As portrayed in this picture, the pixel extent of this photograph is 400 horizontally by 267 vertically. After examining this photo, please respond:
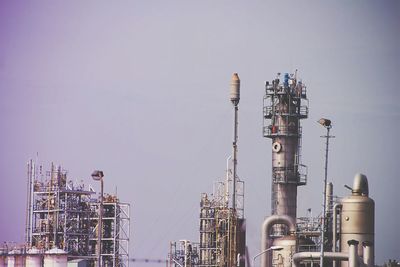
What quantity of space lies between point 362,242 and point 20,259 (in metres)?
32.3

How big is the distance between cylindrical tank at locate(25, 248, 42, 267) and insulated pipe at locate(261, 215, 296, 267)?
20150 millimetres

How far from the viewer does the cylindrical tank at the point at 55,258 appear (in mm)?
96125

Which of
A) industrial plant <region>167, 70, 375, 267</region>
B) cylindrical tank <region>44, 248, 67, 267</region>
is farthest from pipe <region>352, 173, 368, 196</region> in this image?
cylindrical tank <region>44, 248, 67, 267</region>

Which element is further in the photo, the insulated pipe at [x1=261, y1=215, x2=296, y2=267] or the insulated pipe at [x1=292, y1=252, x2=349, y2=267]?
the insulated pipe at [x1=261, y1=215, x2=296, y2=267]

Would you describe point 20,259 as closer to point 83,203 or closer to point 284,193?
point 83,203

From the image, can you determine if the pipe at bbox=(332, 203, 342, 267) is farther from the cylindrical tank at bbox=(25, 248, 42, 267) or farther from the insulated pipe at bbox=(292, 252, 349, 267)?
the cylindrical tank at bbox=(25, 248, 42, 267)

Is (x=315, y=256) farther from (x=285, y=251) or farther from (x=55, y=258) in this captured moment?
(x=55, y=258)

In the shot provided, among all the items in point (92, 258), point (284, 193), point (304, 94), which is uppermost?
point (304, 94)

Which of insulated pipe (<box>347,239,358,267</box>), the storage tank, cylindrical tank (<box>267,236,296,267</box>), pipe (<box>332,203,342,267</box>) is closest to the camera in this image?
insulated pipe (<box>347,239,358,267</box>)

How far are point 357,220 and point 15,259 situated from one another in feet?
106

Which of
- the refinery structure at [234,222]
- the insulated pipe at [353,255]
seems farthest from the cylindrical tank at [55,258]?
the insulated pipe at [353,255]

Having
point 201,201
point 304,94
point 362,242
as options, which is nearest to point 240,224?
point 201,201

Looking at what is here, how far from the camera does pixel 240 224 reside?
9894 centimetres

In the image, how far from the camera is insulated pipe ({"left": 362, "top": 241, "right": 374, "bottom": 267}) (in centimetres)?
7812
